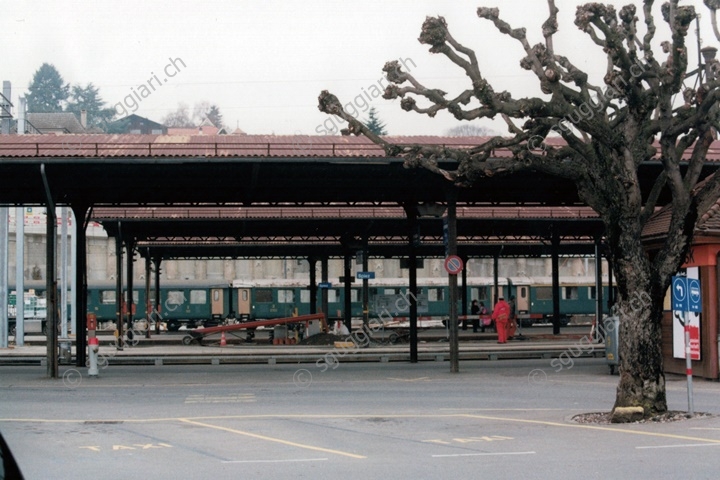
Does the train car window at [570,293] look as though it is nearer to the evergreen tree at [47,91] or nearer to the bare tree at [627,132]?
the bare tree at [627,132]

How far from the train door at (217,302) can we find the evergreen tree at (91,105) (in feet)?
268

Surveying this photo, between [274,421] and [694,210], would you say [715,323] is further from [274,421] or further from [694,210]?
[274,421]

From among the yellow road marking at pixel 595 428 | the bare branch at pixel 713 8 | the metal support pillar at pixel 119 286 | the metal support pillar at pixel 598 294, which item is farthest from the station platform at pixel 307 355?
the bare branch at pixel 713 8

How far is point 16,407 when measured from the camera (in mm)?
19078

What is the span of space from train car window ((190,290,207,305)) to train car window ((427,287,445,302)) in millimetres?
15394

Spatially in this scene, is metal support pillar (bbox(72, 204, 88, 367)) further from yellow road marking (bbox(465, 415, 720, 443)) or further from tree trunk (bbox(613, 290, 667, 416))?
tree trunk (bbox(613, 290, 667, 416))

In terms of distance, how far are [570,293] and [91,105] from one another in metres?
93.2

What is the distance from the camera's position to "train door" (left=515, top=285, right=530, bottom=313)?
7006 cm

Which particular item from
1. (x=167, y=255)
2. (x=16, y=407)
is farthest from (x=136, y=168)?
(x=167, y=255)

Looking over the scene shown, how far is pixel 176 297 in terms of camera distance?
66250 millimetres

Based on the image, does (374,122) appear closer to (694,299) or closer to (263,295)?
(263,295)

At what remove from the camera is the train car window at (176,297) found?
217 ft

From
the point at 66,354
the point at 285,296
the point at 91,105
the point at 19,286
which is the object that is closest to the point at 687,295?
the point at 66,354

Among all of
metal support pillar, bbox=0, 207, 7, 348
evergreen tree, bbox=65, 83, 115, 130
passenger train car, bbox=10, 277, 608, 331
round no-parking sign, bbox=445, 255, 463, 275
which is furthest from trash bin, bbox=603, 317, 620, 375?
evergreen tree, bbox=65, 83, 115, 130
